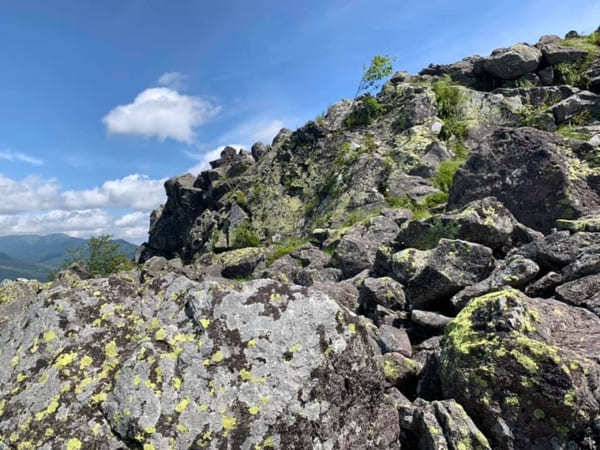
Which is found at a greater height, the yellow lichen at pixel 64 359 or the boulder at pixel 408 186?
the boulder at pixel 408 186

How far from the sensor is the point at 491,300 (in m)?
7.98

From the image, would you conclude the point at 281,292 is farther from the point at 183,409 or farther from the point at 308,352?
the point at 183,409

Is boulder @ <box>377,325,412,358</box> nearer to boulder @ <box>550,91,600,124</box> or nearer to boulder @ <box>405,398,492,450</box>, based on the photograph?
boulder @ <box>405,398,492,450</box>

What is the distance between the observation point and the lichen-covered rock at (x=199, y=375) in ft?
19.8

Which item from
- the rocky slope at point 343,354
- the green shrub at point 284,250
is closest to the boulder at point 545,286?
the rocky slope at point 343,354

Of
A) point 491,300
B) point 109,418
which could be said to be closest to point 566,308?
point 491,300

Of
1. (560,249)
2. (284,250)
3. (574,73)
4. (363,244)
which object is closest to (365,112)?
(574,73)

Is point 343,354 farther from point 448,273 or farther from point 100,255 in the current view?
point 100,255

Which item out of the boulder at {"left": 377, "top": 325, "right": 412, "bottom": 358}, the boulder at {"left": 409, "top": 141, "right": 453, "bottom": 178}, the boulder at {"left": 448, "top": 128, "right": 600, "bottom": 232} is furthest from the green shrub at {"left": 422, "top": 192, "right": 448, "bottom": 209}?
the boulder at {"left": 377, "top": 325, "right": 412, "bottom": 358}

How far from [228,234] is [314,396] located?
40216 millimetres

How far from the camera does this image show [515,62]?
138 ft

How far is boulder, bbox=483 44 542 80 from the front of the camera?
41.5 metres

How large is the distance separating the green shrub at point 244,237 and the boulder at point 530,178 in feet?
82.3

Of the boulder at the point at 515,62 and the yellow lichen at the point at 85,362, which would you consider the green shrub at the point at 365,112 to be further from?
the yellow lichen at the point at 85,362
